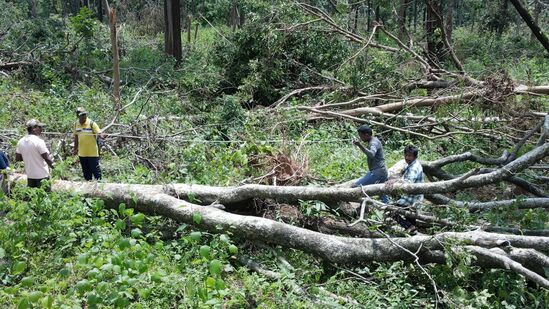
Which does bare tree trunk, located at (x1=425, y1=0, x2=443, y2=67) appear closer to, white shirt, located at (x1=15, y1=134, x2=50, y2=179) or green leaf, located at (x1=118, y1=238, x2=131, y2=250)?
white shirt, located at (x1=15, y1=134, x2=50, y2=179)

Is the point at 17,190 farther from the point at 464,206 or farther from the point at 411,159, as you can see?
the point at 464,206

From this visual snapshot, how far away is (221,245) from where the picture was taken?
16.8 feet

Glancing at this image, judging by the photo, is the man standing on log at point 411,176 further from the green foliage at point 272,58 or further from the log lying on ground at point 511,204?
the green foliage at point 272,58

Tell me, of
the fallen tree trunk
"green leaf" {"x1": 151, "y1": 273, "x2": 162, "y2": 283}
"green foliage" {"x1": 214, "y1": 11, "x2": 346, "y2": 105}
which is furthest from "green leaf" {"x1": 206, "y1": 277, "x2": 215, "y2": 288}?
"green foliage" {"x1": 214, "y1": 11, "x2": 346, "y2": 105}

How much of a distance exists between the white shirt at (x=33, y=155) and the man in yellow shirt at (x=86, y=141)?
795 millimetres

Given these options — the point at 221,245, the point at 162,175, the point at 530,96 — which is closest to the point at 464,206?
the point at 221,245

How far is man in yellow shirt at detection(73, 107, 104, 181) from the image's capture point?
696 centimetres

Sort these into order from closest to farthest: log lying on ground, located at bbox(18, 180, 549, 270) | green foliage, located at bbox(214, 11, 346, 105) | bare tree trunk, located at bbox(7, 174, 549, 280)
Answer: bare tree trunk, located at bbox(7, 174, 549, 280) < log lying on ground, located at bbox(18, 180, 549, 270) < green foliage, located at bbox(214, 11, 346, 105)

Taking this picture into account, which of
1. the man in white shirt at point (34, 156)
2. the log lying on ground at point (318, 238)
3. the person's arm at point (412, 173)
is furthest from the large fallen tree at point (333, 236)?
the person's arm at point (412, 173)

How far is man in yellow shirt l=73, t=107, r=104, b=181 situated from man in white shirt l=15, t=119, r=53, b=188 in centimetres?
75

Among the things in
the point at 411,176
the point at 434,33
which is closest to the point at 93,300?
the point at 411,176

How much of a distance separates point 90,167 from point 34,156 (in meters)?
1.03

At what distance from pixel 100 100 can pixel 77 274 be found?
6.12 meters

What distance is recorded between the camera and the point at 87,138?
6984mm
